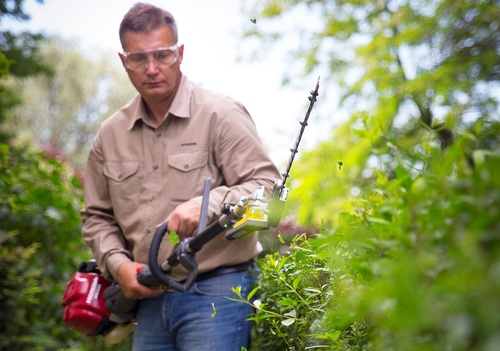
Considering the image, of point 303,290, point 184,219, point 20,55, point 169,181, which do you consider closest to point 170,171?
point 169,181

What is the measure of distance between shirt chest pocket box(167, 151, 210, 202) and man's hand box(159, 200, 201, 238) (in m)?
0.26

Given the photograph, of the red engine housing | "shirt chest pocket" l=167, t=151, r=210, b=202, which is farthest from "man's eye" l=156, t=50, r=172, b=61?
the red engine housing

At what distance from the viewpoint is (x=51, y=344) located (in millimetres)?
4906

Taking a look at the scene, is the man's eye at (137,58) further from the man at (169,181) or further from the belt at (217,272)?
the belt at (217,272)

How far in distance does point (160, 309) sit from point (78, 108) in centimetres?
2578

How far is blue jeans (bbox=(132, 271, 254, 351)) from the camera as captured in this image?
267 centimetres

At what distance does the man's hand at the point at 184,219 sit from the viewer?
2.57 meters

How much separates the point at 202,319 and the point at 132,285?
0.33m

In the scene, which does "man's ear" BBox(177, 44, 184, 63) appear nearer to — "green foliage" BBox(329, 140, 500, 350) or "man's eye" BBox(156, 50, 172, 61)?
"man's eye" BBox(156, 50, 172, 61)

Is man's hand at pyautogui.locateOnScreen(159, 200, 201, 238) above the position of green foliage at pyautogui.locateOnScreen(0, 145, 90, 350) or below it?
above

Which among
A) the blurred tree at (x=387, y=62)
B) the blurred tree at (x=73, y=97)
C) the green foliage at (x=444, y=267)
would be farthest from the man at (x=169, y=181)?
the blurred tree at (x=73, y=97)

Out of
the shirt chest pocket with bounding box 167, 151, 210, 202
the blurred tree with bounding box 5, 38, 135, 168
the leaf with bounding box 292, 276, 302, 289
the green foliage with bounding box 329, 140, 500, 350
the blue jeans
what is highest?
→ the green foliage with bounding box 329, 140, 500, 350

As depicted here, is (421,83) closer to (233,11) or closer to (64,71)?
(233,11)

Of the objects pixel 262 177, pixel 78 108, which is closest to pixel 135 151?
pixel 262 177
